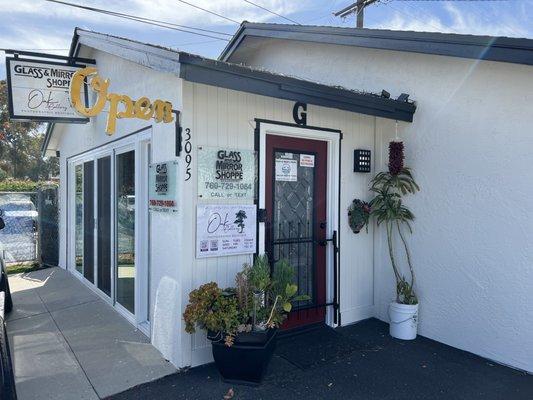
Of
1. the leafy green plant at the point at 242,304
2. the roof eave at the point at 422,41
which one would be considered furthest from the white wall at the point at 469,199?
the leafy green plant at the point at 242,304

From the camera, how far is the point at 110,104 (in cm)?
305

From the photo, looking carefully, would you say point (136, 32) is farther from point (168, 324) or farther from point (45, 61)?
point (168, 324)

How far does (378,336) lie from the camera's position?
183 inches

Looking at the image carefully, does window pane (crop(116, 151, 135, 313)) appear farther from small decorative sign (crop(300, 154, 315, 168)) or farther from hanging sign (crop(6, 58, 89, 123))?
small decorative sign (crop(300, 154, 315, 168))

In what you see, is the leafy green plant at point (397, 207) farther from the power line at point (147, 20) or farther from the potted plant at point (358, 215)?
the power line at point (147, 20)

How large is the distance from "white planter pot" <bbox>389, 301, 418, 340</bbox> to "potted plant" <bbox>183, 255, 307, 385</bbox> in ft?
5.03

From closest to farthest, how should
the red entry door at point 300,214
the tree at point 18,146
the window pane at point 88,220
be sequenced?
the red entry door at point 300,214 → the window pane at point 88,220 → the tree at point 18,146

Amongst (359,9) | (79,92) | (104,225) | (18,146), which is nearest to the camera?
(79,92)

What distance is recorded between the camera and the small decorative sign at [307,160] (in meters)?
4.67

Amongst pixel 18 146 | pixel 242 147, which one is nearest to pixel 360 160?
pixel 242 147

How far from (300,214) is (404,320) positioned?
1.66 meters

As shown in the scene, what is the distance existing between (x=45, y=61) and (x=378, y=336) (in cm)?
554

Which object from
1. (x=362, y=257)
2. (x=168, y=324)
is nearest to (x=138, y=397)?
(x=168, y=324)

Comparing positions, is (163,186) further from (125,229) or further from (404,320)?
(404,320)
